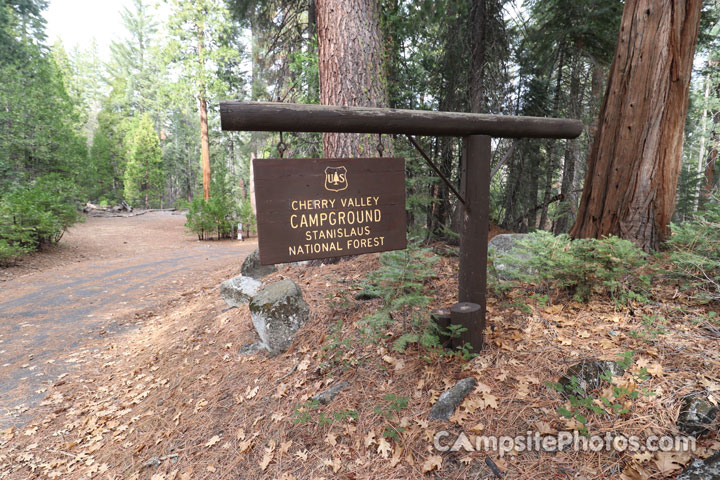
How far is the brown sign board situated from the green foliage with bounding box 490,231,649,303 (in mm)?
1825

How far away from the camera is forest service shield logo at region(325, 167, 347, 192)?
253 centimetres

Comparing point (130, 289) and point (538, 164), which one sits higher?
point (538, 164)

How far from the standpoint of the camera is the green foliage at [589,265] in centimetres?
344

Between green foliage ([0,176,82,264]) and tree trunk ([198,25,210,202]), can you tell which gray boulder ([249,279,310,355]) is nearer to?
green foliage ([0,176,82,264])

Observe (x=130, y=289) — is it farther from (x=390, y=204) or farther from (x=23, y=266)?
(x=390, y=204)

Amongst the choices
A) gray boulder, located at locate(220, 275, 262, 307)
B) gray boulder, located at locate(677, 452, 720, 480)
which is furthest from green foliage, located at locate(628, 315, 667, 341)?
gray boulder, located at locate(220, 275, 262, 307)

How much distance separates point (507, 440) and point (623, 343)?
1.45 m

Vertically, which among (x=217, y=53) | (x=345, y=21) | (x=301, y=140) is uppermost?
(x=217, y=53)

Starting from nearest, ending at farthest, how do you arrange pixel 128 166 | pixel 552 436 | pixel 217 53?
pixel 552 436, pixel 217 53, pixel 128 166

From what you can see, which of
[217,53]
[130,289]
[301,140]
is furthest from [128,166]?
[301,140]

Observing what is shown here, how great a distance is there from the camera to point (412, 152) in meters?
7.21

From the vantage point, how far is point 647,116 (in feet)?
13.4

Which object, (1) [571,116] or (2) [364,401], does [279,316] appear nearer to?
(2) [364,401]

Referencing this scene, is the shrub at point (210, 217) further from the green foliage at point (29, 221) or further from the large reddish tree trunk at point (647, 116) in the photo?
the large reddish tree trunk at point (647, 116)
